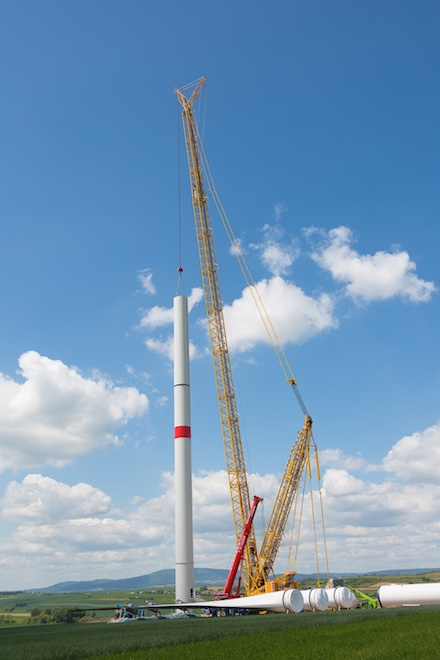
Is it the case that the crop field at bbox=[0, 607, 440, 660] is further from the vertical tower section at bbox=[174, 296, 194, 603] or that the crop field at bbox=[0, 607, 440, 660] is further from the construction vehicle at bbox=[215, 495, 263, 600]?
the construction vehicle at bbox=[215, 495, 263, 600]

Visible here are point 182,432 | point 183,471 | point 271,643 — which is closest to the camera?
point 271,643

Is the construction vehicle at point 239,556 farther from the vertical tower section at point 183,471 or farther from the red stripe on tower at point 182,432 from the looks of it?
the red stripe on tower at point 182,432

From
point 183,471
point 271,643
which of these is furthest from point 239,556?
point 271,643

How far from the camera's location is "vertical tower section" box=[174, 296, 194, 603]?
72.9 meters

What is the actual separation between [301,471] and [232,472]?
1000cm

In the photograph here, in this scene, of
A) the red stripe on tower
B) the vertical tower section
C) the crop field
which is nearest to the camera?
the crop field

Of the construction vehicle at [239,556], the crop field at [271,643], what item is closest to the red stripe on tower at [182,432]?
the construction vehicle at [239,556]

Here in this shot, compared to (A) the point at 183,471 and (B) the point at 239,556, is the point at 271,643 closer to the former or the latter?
(A) the point at 183,471

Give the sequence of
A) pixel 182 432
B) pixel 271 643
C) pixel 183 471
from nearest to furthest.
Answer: pixel 271 643, pixel 183 471, pixel 182 432

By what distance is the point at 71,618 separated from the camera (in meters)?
112

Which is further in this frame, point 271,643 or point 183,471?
point 183,471

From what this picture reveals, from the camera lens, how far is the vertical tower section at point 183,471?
72875mm

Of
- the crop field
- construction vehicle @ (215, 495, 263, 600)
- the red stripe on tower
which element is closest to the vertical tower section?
the red stripe on tower

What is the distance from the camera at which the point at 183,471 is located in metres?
75.1
